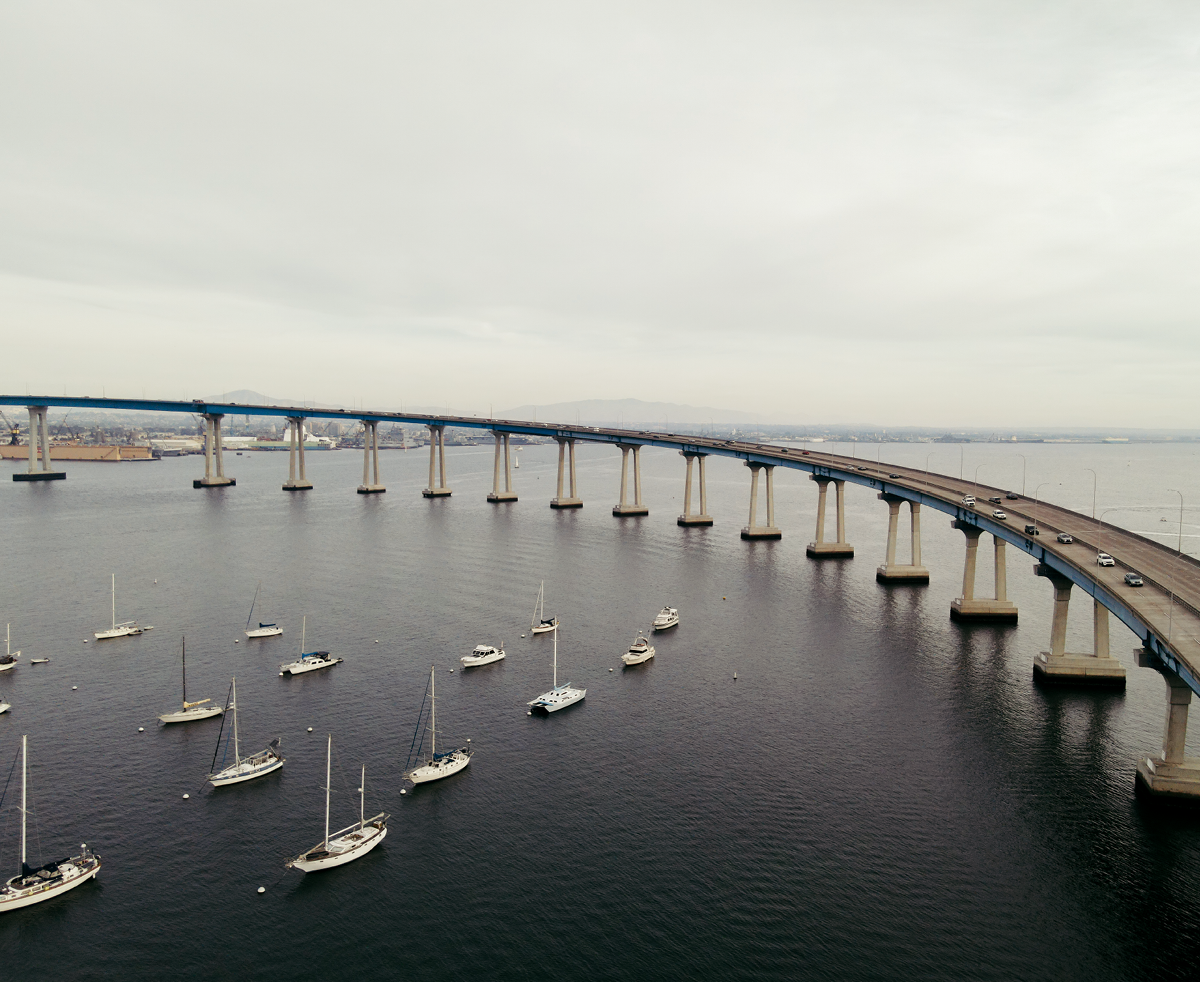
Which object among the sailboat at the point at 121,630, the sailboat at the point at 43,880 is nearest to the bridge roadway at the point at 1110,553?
the sailboat at the point at 43,880

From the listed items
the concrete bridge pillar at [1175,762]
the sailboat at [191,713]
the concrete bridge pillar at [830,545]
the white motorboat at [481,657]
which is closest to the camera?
the concrete bridge pillar at [1175,762]

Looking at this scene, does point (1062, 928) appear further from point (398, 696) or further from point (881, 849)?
point (398, 696)

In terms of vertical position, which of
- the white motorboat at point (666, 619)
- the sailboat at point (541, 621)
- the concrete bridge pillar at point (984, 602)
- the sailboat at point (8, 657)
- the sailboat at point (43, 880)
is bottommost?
the sailboat at point (43, 880)

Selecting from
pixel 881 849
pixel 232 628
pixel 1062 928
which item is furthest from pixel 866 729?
pixel 232 628

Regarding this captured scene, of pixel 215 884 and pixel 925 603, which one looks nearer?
pixel 215 884

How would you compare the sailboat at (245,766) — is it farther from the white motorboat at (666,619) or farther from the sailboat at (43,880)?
the white motorboat at (666,619)

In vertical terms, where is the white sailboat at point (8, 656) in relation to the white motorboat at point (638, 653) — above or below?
below

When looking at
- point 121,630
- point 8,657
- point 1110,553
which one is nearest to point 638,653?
point 1110,553
